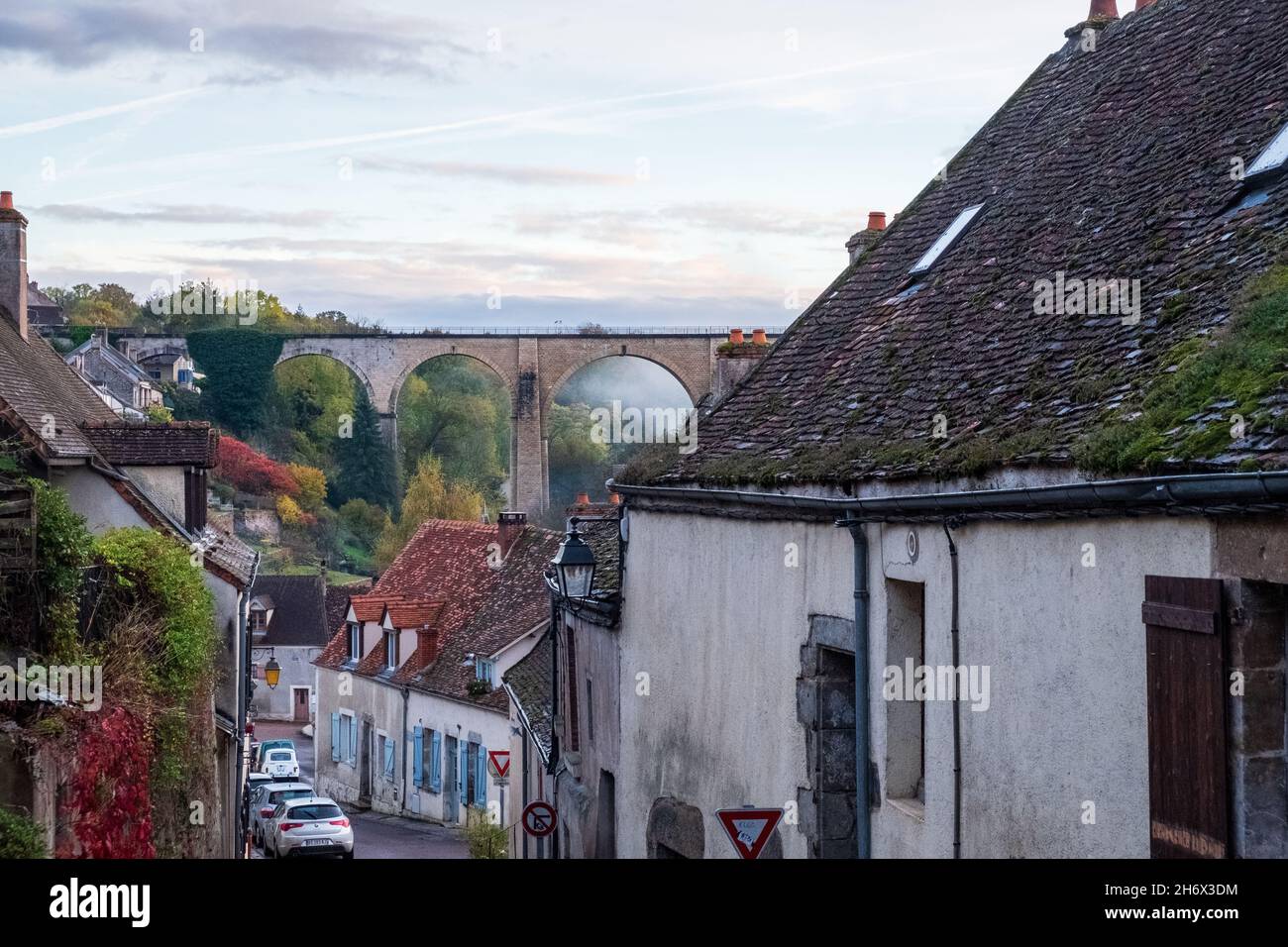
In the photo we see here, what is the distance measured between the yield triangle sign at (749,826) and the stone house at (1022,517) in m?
0.57

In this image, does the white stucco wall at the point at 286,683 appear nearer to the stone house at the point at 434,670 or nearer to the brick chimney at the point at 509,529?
the stone house at the point at 434,670

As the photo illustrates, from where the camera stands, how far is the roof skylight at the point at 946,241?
33.6 feet

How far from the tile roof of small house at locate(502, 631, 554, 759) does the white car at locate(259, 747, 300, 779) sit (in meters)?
11.5

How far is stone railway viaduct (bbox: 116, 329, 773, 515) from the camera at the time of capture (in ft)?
242

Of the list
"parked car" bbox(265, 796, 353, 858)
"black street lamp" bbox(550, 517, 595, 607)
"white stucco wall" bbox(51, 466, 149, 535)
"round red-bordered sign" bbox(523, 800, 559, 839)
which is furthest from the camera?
"parked car" bbox(265, 796, 353, 858)

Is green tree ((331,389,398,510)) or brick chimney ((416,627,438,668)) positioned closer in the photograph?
brick chimney ((416,627,438,668))

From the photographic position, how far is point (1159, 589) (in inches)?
210

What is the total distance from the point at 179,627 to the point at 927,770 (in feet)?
25.1

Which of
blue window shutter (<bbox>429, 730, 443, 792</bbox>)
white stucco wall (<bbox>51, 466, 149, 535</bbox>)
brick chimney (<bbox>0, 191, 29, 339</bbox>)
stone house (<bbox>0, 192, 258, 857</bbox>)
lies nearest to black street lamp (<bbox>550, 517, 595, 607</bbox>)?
stone house (<bbox>0, 192, 258, 857</bbox>)

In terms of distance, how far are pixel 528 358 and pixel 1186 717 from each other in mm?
69691

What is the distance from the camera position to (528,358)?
74188mm

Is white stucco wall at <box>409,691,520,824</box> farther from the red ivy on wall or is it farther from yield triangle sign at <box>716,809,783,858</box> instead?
yield triangle sign at <box>716,809,783,858</box>
